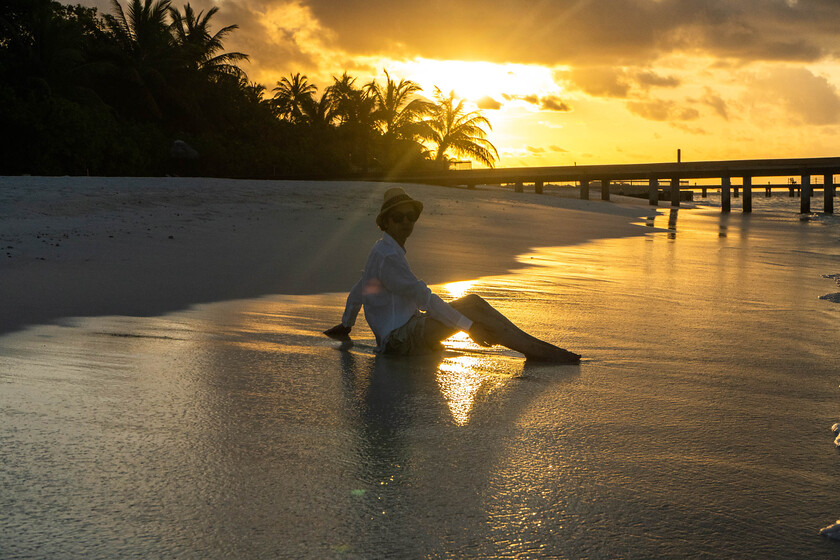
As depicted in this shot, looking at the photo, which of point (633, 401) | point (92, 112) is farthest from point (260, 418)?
point (92, 112)

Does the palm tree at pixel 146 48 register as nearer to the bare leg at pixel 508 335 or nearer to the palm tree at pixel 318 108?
the palm tree at pixel 318 108

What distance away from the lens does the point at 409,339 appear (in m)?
4.36

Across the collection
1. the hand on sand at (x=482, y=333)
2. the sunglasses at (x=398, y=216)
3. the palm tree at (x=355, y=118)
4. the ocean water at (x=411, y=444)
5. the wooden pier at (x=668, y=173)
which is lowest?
the ocean water at (x=411, y=444)

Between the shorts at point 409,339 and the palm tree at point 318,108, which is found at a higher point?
the palm tree at point 318,108

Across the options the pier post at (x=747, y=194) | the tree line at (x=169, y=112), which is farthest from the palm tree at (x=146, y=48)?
the pier post at (x=747, y=194)

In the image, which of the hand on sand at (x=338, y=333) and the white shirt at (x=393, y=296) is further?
the hand on sand at (x=338, y=333)

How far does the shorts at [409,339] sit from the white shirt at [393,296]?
0.03 metres

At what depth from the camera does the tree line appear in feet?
78.8

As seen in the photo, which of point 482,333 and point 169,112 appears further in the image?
point 169,112

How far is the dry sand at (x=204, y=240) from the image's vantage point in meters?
6.45

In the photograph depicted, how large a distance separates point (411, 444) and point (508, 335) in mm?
1615

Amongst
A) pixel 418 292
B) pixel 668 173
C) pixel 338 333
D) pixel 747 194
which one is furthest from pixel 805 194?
pixel 418 292

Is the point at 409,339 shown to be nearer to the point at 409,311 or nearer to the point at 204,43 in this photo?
the point at 409,311

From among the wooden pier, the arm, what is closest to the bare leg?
the arm
